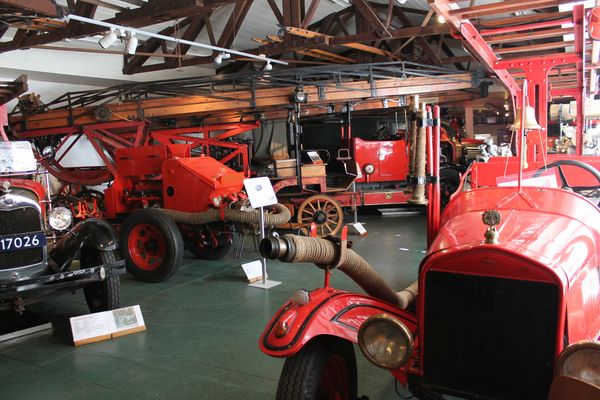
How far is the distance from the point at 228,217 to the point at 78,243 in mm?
2127

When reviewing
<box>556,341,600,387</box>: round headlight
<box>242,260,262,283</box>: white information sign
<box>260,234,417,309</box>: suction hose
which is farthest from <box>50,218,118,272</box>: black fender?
<box>556,341,600,387</box>: round headlight

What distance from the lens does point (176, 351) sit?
12.8 feet

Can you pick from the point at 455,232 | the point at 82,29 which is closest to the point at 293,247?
the point at 455,232

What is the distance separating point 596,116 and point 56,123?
9.49 metres

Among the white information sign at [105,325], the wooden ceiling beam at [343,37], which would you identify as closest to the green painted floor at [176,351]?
the white information sign at [105,325]

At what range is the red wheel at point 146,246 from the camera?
6.23 m

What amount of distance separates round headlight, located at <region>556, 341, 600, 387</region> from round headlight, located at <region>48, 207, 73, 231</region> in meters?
3.78

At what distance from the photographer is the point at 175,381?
11.1 ft

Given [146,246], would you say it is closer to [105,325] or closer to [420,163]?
[105,325]

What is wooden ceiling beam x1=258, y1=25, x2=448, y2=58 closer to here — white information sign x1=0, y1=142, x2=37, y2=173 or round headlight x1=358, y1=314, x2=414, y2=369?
white information sign x1=0, y1=142, x2=37, y2=173

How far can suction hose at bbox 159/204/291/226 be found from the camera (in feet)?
20.4

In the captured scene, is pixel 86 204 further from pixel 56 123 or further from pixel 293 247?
pixel 293 247

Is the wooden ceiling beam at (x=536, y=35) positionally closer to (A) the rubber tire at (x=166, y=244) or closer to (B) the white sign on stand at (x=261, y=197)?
(B) the white sign on stand at (x=261, y=197)

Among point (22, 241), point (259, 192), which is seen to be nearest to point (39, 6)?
point (22, 241)
